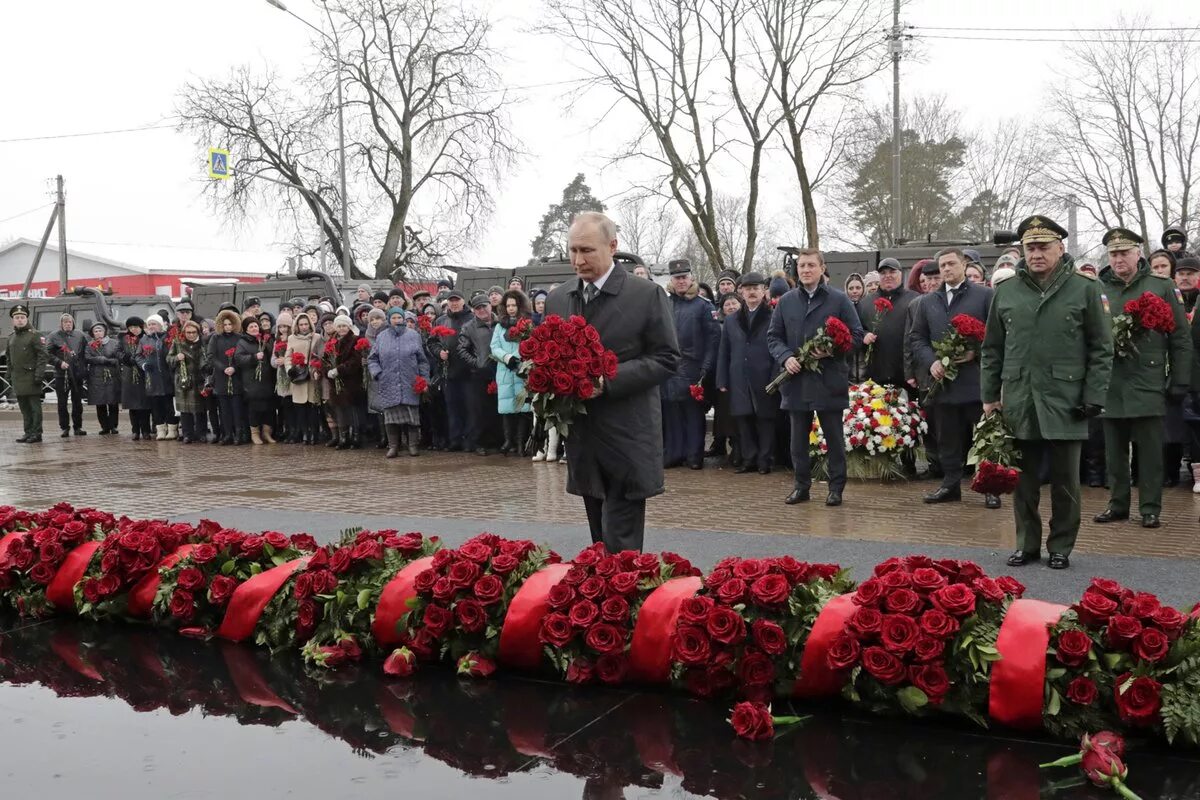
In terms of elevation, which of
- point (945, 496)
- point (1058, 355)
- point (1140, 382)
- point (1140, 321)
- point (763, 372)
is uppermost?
point (1140, 321)

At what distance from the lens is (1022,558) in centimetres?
693

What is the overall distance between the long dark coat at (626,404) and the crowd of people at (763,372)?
10 cm

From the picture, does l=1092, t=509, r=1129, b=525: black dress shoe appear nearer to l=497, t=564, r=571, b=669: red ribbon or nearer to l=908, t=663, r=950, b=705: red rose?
l=908, t=663, r=950, b=705: red rose

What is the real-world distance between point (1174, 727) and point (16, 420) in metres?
25.3

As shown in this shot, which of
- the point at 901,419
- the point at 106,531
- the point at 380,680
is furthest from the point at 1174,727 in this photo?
the point at 901,419

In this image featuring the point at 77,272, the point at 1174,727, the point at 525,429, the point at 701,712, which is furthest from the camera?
the point at 77,272

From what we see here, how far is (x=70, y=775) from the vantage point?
12.3 ft

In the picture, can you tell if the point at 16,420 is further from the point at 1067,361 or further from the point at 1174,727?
the point at 1174,727

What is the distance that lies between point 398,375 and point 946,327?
7263 millimetres

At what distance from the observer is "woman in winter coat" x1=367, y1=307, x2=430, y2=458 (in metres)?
14.8

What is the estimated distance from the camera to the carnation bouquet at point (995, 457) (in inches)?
262

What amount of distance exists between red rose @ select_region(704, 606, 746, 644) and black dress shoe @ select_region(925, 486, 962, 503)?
19.1 ft

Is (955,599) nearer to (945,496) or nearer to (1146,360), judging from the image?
(1146,360)

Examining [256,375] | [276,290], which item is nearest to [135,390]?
[256,375]
